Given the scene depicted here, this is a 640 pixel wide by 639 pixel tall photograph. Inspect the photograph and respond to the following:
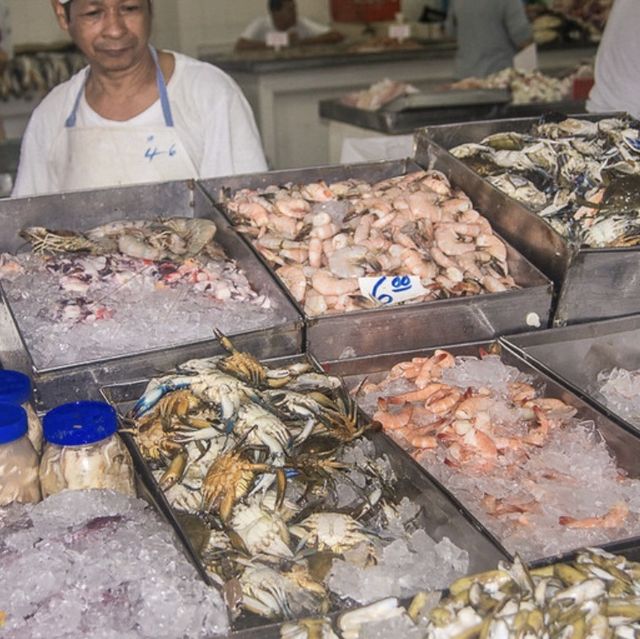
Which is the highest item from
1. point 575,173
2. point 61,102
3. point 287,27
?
point 61,102

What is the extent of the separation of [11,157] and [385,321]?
4.19 meters

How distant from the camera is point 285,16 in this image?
9406 mm

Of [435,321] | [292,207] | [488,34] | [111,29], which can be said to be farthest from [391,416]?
[488,34]

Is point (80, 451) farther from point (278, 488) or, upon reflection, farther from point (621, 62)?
point (621, 62)

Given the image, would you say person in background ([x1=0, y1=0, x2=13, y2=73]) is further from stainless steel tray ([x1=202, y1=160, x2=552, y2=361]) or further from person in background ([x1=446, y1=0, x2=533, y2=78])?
stainless steel tray ([x1=202, y1=160, x2=552, y2=361])

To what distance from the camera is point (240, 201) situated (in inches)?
127

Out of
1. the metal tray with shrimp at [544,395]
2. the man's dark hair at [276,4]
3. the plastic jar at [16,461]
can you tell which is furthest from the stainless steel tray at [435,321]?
the man's dark hair at [276,4]

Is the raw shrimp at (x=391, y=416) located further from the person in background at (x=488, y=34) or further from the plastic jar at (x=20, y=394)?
the person in background at (x=488, y=34)

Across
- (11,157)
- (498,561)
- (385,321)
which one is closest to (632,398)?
(385,321)

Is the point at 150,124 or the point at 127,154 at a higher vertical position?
the point at 150,124

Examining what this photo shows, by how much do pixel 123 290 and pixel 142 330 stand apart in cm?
25

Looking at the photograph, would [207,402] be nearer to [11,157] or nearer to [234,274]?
[234,274]

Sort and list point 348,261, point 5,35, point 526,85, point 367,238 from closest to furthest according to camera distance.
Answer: point 348,261 < point 367,238 < point 526,85 < point 5,35

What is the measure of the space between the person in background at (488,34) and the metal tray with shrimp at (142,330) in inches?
187
